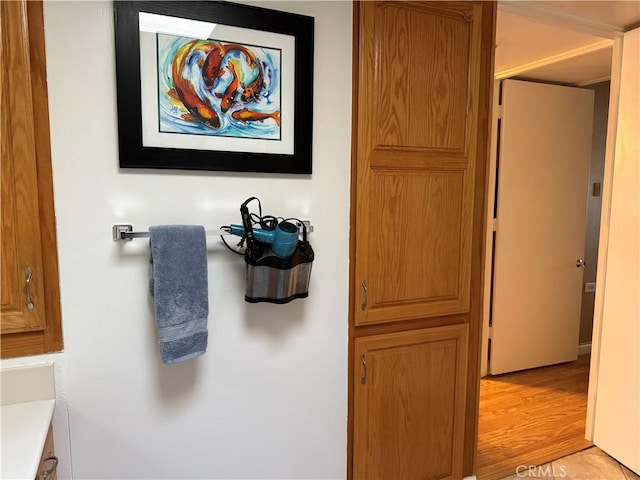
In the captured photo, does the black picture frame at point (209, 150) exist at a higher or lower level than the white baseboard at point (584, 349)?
higher

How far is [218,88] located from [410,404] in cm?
145

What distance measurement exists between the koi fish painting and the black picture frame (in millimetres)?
64

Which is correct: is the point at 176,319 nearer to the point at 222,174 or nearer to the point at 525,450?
the point at 222,174

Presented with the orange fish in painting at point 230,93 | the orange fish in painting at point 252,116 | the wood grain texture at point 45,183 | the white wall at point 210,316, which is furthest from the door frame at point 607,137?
the wood grain texture at point 45,183

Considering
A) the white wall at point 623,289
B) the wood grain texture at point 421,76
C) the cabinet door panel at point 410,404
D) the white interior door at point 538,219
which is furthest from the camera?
the white interior door at point 538,219

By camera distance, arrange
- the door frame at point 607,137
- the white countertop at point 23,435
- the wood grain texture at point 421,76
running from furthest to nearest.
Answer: the door frame at point 607,137 < the wood grain texture at point 421,76 < the white countertop at point 23,435

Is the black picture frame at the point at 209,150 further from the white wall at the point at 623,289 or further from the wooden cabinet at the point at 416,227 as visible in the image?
the white wall at the point at 623,289

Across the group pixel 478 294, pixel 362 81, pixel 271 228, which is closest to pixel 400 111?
pixel 362 81

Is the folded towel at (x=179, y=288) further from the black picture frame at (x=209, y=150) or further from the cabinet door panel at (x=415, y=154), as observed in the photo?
the cabinet door panel at (x=415, y=154)

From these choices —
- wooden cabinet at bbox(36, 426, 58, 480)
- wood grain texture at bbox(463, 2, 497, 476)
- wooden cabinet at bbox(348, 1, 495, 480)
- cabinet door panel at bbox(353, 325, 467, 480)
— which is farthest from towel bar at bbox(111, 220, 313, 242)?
wood grain texture at bbox(463, 2, 497, 476)

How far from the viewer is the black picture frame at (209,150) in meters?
1.23

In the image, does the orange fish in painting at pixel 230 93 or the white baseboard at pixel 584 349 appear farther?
the white baseboard at pixel 584 349

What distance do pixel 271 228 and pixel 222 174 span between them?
0.25 meters

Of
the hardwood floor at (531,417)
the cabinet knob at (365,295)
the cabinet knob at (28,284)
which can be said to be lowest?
the hardwood floor at (531,417)
